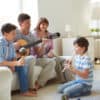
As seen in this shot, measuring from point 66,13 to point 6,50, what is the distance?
2.73 metres

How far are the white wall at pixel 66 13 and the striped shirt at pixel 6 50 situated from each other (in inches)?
89.1

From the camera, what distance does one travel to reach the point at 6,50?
3430 millimetres

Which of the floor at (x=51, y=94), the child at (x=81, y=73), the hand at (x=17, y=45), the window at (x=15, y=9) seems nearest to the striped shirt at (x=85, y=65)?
the child at (x=81, y=73)

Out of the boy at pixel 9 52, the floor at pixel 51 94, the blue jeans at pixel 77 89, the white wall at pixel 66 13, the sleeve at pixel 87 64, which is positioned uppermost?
the white wall at pixel 66 13

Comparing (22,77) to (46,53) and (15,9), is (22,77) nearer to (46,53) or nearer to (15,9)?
(46,53)

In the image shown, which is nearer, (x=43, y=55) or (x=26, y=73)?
(x=26, y=73)

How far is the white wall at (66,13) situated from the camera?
573 centimetres

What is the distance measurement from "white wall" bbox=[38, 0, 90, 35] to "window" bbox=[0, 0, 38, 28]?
0.14 metres

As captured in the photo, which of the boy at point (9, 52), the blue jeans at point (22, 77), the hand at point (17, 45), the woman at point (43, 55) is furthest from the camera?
the woman at point (43, 55)

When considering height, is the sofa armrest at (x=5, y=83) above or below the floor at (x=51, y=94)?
above

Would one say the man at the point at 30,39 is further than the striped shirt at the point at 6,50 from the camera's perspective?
Yes

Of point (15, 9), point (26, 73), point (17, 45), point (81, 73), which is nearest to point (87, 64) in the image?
point (81, 73)

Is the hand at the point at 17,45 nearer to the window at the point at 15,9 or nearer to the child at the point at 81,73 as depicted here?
the child at the point at 81,73

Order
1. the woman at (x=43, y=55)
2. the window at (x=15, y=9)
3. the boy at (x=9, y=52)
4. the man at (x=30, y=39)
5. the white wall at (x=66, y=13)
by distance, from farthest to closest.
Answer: the white wall at (x=66, y=13) < the window at (x=15, y=9) < the woman at (x=43, y=55) < the man at (x=30, y=39) < the boy at (x=9, y=52)
